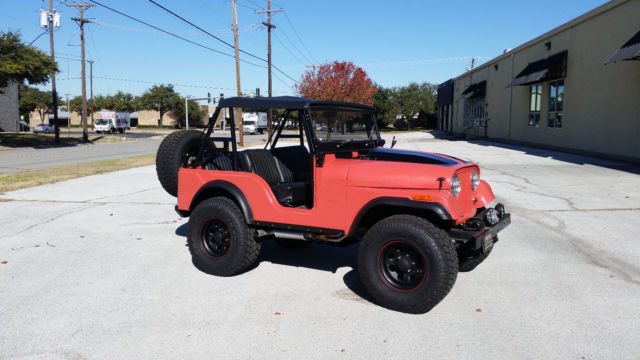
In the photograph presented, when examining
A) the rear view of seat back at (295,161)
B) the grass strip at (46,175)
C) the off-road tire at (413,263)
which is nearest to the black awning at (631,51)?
the rear view of seat back at (295,161)

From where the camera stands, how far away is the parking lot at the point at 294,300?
3.38 metres

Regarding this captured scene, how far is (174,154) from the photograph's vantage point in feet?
18.0

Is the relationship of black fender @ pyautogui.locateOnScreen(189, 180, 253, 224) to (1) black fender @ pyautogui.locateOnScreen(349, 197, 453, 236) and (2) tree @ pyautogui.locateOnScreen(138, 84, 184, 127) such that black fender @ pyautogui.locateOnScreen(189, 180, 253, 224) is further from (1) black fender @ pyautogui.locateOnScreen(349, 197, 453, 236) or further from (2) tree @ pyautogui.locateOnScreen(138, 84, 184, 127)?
(2) tree @ pyautogui.locateOnScreen(138, 84, 184, 127)

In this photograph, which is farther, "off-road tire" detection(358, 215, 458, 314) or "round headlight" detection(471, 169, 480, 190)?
"round headlight" detection(471, 169, 480, 190)

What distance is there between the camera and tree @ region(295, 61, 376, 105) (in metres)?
52.1

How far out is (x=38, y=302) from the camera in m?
4.26

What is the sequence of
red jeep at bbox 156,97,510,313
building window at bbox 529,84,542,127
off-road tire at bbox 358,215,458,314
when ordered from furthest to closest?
building window at bbox 529,84,542,127
red jeep at bbox 156,97,510,313
off-road tire at bbox 358,215,458,314

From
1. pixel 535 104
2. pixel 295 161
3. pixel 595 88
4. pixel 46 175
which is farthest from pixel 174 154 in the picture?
pixel 535 104

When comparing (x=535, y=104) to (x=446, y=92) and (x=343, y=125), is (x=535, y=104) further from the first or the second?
(x=446, y=92)

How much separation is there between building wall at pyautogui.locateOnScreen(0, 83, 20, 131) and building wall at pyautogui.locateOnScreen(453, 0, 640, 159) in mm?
54024

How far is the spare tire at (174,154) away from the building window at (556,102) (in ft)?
66.8

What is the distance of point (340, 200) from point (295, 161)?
4.94 feet

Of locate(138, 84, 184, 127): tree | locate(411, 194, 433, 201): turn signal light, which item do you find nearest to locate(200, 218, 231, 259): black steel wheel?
locate(411, 194, 433, 201): turn signal light

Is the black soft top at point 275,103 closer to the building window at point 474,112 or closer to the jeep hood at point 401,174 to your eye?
the jeep hood at point 401,174
